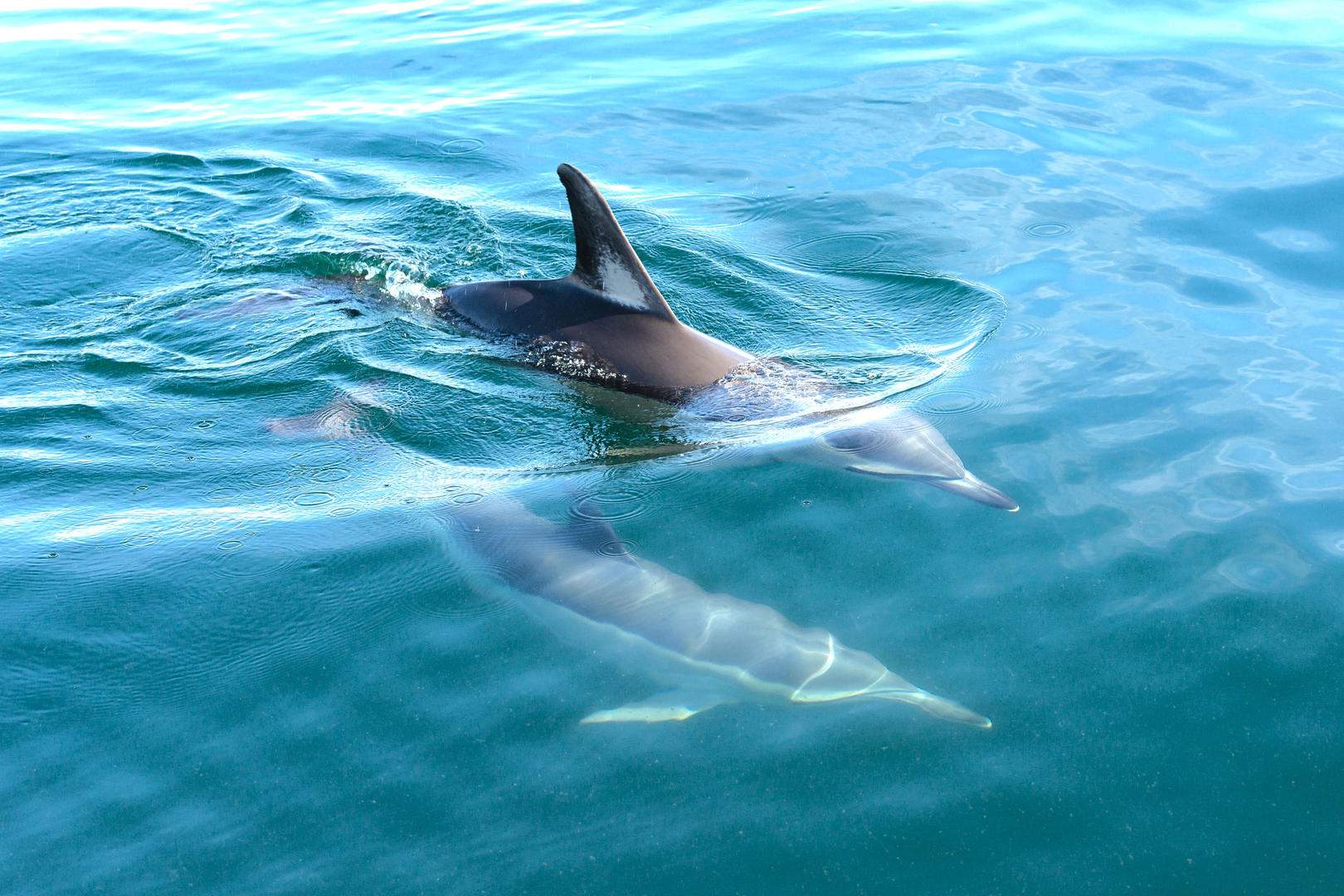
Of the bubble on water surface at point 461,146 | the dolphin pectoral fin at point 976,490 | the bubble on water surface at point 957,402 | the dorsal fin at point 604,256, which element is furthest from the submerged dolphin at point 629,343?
the bubble on water surface at point 461,146

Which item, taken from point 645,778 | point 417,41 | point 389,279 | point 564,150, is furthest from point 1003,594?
point 417,41

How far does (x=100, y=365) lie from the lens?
9.48 metres

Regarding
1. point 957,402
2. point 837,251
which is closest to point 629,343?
point 957,402

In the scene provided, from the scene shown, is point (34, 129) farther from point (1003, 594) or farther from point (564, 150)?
point (1003, 594)

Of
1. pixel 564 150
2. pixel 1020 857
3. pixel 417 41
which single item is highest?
pixel 417 41

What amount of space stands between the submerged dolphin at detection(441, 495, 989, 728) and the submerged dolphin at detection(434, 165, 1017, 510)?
1.62 metres

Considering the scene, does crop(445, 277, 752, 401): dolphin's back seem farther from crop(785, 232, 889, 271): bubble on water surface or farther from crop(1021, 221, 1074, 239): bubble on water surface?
crop(1021, 221, 1074, 239): bubble on water surface

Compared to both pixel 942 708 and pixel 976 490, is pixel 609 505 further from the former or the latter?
pixel 942 708

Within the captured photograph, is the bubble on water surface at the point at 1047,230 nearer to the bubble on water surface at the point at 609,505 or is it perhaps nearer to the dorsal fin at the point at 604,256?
the dorsal fin at the point at 604,256

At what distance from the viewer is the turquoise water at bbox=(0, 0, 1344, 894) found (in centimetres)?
480

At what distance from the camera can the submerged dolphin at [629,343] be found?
7.78 metres

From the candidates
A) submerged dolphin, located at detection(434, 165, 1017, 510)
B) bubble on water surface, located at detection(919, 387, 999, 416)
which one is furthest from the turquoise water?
submerged dolphin, located at detection(434, 165, 1017, 510)

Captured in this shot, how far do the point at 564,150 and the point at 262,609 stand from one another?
31.3 feet

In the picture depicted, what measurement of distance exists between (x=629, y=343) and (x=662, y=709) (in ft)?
12.5
